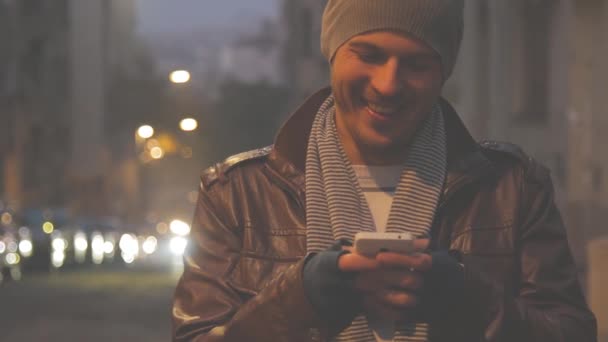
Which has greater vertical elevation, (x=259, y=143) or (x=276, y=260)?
(x=259, y=143)

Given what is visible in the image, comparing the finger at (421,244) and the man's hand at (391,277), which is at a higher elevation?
the finger at (421,244)

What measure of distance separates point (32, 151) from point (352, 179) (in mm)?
61036

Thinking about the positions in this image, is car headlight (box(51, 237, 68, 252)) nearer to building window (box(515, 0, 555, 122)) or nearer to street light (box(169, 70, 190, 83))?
street light (box(169, 70, 190, 83))

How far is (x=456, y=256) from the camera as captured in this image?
3.08 metres

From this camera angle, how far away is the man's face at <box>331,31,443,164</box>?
3.23m

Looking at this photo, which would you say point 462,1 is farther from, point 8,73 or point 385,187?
point 8,73

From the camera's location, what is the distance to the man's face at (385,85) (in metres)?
3.23

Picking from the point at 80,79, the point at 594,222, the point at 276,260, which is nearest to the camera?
the point at 276,260

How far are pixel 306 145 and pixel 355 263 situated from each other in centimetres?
67

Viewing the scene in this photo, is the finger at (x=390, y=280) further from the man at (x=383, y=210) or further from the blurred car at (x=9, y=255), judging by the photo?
the blurred car at (x=9, y=255)

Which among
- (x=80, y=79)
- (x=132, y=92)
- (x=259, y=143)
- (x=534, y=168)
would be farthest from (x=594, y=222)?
(x=259, y=143)

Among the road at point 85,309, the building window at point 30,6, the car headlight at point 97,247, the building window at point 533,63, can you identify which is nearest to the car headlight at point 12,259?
the road at point 85,309

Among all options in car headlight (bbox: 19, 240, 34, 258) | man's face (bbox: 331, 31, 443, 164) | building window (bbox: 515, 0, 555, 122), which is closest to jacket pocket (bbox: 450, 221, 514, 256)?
man's face (bbox: 331, 31, 443, 164)

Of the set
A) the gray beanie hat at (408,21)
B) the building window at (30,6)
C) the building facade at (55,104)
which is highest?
the building window at (30,6)
